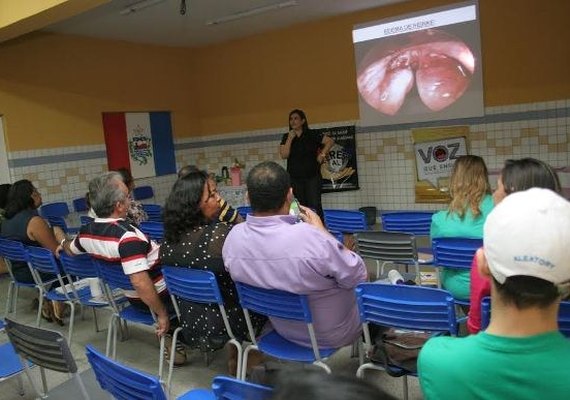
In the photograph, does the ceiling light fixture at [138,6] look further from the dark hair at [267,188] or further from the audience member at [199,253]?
the dark hair at [267,188]

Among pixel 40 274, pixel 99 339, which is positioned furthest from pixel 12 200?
pixel 99 339

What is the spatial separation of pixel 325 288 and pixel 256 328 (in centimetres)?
64

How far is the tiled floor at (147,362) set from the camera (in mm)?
2788

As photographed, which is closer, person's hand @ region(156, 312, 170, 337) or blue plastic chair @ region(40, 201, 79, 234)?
person's hand @ region(156, 312, 170, 337)

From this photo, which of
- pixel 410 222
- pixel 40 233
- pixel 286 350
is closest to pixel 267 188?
pixel 286 350

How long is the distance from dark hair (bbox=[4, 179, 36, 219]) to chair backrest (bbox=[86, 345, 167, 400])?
9.05 ft

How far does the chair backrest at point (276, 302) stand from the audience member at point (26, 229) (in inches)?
91.2

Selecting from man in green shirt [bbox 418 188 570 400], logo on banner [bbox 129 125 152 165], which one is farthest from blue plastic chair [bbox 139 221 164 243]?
man in green shirt [bbox 418 188 570 400]

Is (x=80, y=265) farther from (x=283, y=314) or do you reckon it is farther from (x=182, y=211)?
(x=283, y=314)

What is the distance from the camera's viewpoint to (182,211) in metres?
2.70

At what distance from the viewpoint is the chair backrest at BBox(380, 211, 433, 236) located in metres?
3.88

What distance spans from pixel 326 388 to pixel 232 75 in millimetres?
7650

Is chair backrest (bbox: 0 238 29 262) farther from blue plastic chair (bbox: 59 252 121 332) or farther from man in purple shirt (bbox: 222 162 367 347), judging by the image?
man in purple shirt (bbox: 222 162 367 347)

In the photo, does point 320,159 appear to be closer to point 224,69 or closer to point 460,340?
point 224,69
